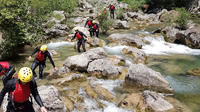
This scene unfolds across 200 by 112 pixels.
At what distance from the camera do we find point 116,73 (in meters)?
11.0

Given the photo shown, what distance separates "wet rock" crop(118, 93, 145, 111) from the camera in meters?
7.65

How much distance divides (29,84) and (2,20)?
351 inches

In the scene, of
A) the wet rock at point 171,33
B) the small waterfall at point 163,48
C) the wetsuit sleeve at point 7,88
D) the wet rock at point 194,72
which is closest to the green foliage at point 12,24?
the wetsuit sleeve at point 7,88

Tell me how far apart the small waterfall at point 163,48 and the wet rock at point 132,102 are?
982 centimetres

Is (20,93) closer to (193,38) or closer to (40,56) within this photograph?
(40,56)

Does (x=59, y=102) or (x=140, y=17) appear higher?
(x=140, y=17)

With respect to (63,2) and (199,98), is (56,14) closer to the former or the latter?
(63,2)

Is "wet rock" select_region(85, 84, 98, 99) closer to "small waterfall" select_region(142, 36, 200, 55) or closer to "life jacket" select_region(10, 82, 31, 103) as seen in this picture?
"life jacket" select_region(10, 82, 31, 103)

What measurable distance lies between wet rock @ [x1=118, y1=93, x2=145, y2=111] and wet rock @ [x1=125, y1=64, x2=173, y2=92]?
1.38 meters

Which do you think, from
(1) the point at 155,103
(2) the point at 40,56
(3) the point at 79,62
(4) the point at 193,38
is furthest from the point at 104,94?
(4) the point at 193,38

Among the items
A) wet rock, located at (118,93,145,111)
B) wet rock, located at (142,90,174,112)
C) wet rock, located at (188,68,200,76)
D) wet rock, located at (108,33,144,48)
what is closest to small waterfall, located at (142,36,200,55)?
wet rock, located at (108,33,144,48)

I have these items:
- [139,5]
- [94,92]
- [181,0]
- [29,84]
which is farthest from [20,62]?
[181,0]

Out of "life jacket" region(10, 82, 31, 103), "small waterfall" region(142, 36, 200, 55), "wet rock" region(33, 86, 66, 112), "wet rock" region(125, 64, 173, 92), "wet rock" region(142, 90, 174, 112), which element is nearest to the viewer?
"life jacket" region(10, 82, 31, 103)

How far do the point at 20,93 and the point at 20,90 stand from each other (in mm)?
80
